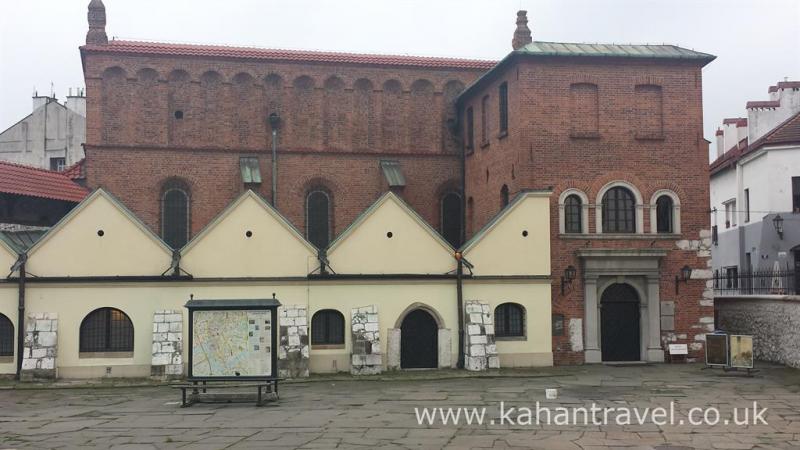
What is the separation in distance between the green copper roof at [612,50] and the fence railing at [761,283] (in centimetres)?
790

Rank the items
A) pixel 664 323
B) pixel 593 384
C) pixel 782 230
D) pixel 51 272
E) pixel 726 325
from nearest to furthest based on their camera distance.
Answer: pixel 593 384
pixel 51 272
pixel 664 323
pixel 726 325
pixel 782 230

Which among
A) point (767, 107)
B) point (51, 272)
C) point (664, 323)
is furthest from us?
point (767, 107)

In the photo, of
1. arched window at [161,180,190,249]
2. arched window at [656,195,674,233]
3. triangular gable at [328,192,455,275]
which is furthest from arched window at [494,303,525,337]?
arched window at [161,180,190,249]

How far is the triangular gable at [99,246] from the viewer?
2394cm

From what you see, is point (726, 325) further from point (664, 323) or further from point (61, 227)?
point (61, 227)

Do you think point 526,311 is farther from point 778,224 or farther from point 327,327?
point 778,224

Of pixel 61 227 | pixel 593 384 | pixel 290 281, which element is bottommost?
pixel 593 384

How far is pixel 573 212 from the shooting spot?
27219 millimetres

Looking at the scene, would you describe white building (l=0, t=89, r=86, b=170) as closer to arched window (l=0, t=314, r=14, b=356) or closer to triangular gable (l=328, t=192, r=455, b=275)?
arched window (l=0, t=314, r=14, b=356)

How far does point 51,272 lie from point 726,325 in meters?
22.9

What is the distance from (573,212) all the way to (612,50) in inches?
227

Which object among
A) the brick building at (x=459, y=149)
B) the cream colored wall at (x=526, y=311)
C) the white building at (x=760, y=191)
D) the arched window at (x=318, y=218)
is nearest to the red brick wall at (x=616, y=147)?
the brick building at (x=459, y=149)

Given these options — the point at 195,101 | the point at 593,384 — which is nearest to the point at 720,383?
the point at 593,384

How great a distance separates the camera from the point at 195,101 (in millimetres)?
32906
